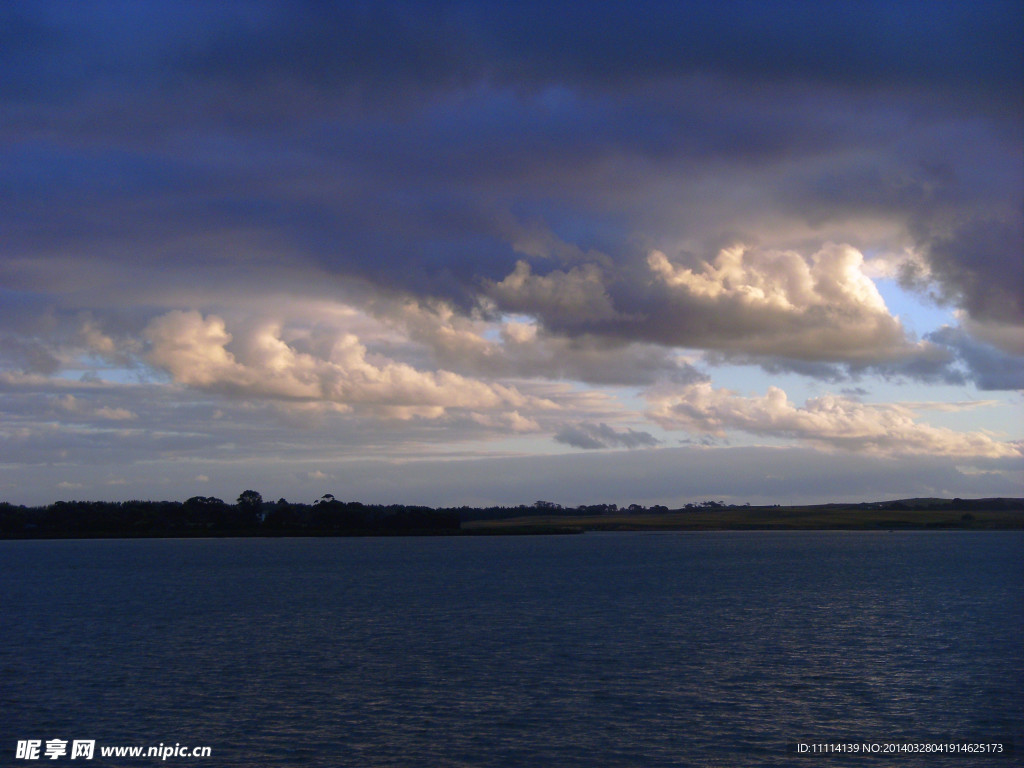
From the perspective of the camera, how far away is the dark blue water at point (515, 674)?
97.3 feet

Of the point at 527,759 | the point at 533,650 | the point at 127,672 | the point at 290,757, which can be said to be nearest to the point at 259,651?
the point at 127,672

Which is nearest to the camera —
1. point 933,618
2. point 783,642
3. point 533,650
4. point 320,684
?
Answer: point 320,684

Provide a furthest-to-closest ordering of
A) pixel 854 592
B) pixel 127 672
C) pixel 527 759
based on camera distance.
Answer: pixel 854 592 → pixel 127 672 → pixel 527 759

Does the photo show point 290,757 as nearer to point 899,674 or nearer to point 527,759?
point 527,759

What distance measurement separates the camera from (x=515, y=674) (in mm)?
40156

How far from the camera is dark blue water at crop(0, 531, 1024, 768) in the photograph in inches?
1168

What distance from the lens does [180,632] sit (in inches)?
2203

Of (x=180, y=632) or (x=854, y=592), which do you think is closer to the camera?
(x=180, y=632)

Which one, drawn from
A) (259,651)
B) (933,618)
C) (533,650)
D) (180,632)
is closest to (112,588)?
(180,632)

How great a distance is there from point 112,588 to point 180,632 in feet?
140

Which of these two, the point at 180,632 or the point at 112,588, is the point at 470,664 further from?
the point at 112,588

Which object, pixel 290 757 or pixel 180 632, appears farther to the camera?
pixel 180 632

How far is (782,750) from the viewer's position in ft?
93.1

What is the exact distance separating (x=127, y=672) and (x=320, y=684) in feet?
33.6
